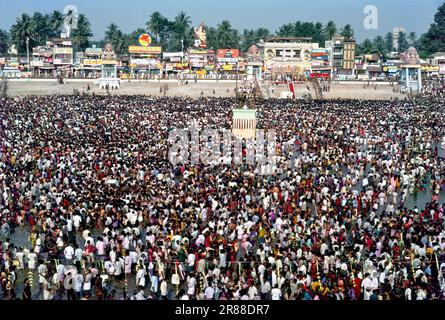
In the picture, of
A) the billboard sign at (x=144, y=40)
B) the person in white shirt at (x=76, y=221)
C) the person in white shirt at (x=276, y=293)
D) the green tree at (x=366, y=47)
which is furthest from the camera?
the green tree at (x=366, y=47)

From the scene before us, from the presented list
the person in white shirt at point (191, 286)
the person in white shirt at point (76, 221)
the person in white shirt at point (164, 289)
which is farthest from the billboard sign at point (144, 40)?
the person in white shirt at point (191, 286)

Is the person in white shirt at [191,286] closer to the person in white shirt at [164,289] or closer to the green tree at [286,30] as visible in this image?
the person in white shirt at [164,289]

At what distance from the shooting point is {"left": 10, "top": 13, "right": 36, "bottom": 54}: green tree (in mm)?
75500

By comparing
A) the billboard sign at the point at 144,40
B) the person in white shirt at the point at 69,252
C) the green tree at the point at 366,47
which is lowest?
the person in white shirt at the point at 69,252

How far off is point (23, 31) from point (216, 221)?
70.0 m

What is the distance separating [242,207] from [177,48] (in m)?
80.0

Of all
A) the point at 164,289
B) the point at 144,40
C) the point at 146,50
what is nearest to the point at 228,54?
the point at 146,50

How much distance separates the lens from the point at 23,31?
248ft

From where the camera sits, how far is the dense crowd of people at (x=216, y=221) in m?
10.6

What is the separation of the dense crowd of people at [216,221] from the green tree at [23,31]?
2054 inches

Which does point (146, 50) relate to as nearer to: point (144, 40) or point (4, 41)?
point (144, 40)

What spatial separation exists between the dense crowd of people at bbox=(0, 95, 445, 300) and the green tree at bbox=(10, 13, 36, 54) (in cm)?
5217

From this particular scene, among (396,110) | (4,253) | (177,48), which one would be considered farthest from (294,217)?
(177,48)

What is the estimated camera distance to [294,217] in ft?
46.5
